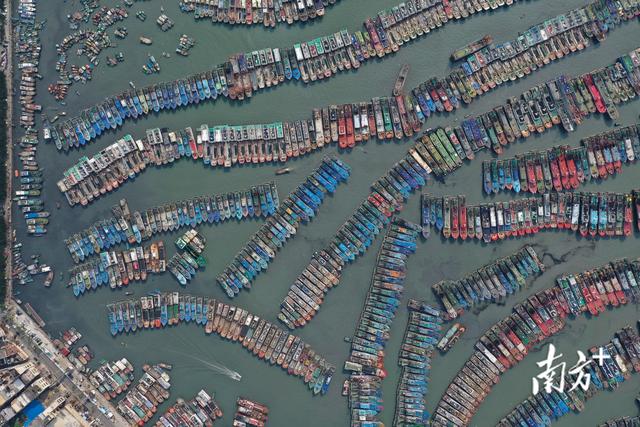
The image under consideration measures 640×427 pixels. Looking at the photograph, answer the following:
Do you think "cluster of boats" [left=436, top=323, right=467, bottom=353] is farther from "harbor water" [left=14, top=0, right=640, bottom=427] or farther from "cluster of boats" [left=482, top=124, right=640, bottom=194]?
"cluster of boats" [left=482, top=124, right=640, bottom=194]

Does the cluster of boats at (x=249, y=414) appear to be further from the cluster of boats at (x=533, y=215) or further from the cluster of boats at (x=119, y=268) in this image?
the cluster of boats at (x=533, y=215)

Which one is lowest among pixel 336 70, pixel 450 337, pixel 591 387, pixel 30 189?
pixel 591 387

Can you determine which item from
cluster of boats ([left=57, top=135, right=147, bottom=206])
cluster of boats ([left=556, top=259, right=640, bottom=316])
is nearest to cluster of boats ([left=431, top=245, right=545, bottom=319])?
cluster of boats ([left=556, top=259, right=640, bottom=316])

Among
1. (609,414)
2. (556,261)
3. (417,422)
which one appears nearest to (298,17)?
(556,261)

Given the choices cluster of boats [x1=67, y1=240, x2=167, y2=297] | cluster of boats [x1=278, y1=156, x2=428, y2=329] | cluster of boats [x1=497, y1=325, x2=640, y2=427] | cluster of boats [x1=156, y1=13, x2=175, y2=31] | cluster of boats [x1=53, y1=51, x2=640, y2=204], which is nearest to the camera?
cluster of boats [x1=497, y1=325, x2=640, y2=427]

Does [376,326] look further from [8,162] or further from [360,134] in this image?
[8,162]

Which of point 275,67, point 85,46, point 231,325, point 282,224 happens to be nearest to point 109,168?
point 85,46

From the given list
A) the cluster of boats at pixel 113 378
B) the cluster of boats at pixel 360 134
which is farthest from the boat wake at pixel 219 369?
the cluster of boats at pixel 360 134
